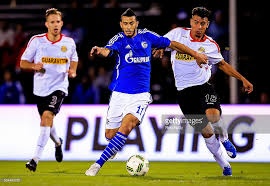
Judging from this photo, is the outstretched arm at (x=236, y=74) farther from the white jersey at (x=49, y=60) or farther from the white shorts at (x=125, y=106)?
the white jersey at (x=49, y=60)

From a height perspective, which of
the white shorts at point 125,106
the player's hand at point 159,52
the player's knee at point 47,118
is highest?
the player's hand at point 159,52

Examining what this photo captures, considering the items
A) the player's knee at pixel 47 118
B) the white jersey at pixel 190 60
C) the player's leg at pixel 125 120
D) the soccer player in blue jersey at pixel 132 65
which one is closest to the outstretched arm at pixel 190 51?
the soccer player in blue jersey at pixel 132 65

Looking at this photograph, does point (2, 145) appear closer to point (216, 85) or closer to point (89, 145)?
point (89, 145)

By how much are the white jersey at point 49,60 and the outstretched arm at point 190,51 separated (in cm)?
210

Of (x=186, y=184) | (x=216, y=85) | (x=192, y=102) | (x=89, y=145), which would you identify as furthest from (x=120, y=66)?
(x=216, y=85)

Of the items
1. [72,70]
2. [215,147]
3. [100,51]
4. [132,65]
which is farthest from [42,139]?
[215,147]

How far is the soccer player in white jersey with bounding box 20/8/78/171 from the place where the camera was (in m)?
12.3

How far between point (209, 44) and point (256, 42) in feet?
19.7

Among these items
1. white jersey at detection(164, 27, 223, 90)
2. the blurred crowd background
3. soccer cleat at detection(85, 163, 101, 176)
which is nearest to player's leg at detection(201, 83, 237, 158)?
white jersey at detection(164, 27, 223, 90)

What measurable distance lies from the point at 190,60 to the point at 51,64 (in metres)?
2.27

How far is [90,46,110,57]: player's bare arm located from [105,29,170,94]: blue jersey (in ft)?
1.74

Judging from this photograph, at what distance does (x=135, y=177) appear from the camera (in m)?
10.9

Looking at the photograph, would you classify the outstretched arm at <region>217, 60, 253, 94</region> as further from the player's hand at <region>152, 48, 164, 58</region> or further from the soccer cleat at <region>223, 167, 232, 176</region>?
the soccer cleat at <region>223, 167, 232, 176</region>

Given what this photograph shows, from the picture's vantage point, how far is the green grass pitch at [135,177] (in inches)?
397
